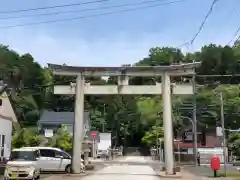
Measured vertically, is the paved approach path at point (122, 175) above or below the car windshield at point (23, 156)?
below

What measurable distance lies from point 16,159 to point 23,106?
6498 centimetres

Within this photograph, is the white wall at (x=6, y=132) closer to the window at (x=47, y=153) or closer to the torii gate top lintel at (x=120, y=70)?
the window at (x=47, y=153)

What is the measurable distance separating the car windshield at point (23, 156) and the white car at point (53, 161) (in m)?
6.00

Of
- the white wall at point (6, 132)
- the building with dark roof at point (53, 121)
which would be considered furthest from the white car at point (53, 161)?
the building with dark roof at point (53, 121)

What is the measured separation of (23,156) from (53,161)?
7031 mm

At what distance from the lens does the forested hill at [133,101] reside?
226 feet

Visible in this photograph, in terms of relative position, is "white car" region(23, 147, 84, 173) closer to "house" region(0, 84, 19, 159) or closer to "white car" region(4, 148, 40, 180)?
"house" region(0, 84, 19, 159)

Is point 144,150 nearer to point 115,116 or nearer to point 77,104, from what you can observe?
point 115,116

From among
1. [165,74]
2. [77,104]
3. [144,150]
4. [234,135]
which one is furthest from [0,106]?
[144,150]

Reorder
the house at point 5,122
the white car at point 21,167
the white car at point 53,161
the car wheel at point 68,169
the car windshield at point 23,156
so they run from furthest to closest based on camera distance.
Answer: the house at point 5,122 → the car wheel at point 68,169 → the white car at point 53,161 → the car windshield at point 23,156 → the white car at point 21,167

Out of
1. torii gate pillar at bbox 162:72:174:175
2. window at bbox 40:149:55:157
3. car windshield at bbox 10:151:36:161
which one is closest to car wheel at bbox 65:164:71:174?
window at bbox 40:149:55:157

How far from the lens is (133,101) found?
9662 cm

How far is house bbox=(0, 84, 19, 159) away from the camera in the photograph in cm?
3222

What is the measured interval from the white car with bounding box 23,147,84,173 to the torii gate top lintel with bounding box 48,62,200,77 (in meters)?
5.84
